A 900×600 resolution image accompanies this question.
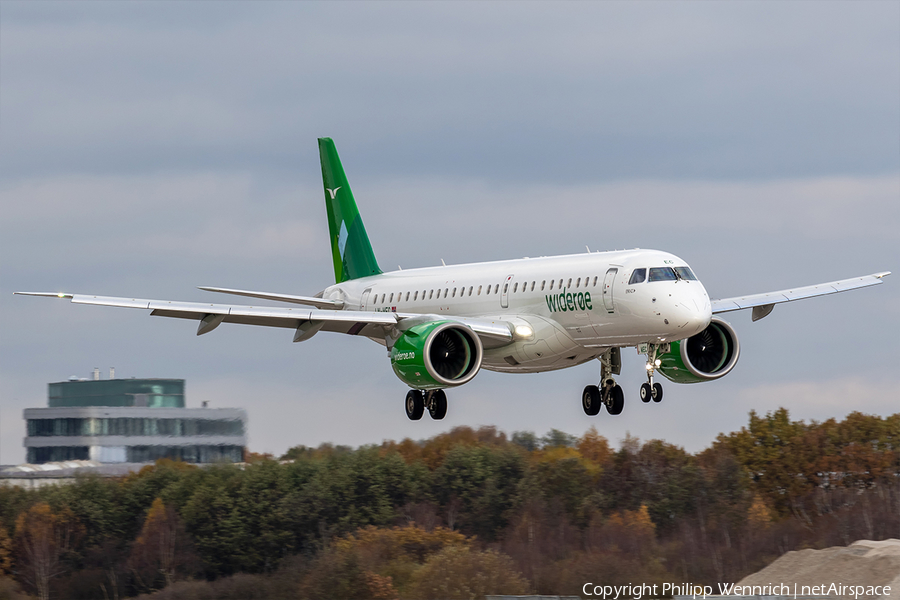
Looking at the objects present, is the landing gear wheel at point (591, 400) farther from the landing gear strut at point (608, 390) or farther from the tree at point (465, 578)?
the tree at point (465, 578)

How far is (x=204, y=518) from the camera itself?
89562 millimetres

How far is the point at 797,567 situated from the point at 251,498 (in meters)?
35.6

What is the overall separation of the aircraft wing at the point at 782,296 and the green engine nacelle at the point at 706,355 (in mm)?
880

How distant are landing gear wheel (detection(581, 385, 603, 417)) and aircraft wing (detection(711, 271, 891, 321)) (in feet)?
17.9

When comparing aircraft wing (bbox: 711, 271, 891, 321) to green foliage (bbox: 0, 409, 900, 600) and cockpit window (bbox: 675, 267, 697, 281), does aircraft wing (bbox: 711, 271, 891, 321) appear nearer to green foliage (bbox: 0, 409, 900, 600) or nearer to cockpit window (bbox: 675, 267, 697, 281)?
cockpit window (bbox: 675, 267, 697, 281)

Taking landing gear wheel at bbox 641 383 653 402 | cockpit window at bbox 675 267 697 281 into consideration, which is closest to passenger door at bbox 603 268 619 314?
cockpit window at bbox 675 267 697 281

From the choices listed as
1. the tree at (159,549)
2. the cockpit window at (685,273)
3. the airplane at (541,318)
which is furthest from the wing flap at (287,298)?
the tree at (159,549)

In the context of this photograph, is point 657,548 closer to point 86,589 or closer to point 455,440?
point 455,440

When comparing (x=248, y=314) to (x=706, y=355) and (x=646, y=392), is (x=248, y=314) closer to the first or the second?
(x=646, y=392)

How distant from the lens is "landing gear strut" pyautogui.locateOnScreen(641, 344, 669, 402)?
153 feet

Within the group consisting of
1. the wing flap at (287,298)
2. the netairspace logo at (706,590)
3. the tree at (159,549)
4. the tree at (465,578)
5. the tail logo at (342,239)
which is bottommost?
the netairspace logo at (706,590)

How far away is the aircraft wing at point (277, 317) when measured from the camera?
4609 cm

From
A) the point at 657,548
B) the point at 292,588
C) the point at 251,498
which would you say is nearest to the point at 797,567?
the point at 657,548

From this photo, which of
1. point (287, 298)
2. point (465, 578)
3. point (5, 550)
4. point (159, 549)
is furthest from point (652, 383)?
point (5, 550)
